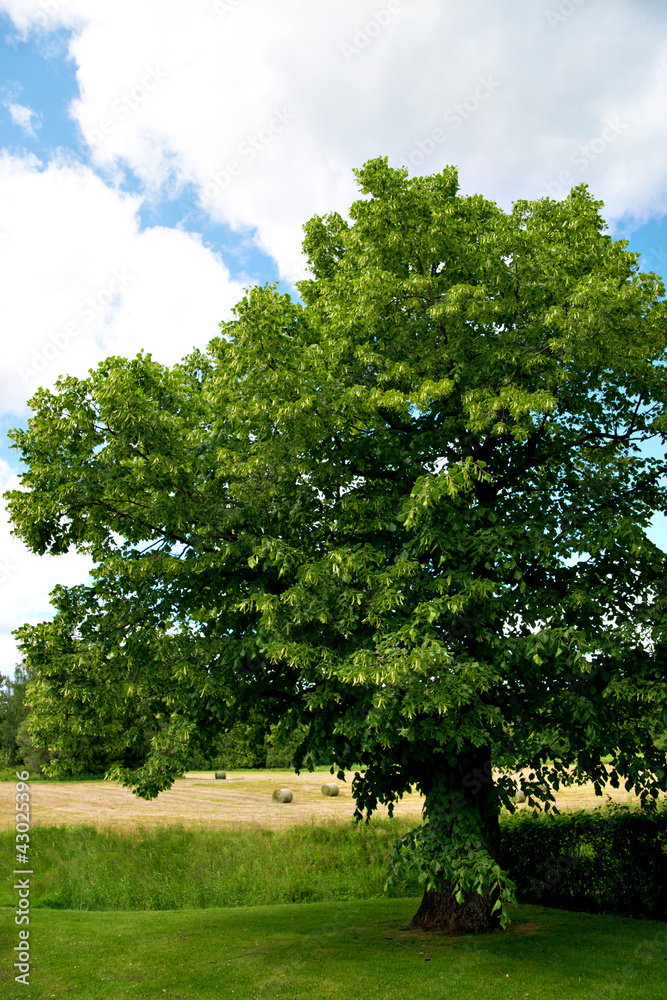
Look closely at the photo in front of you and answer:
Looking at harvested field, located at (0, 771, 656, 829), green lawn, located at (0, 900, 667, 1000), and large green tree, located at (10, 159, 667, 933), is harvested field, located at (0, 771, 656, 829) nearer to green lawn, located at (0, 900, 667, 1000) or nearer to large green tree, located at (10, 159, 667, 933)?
green lawn, located at (0, 900, 667, 1000)

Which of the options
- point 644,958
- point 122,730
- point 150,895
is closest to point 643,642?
point 644,958

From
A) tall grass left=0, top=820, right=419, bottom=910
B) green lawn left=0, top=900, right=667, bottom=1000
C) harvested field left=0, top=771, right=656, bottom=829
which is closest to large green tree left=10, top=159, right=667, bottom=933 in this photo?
green lawn left=0, top=900, right=667, bottom=1000

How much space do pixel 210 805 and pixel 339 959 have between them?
32.7 m

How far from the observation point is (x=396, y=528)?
1248cm

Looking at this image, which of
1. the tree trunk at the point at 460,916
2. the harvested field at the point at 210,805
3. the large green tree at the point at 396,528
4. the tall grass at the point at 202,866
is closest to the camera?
the large green tree at the point at 396,528

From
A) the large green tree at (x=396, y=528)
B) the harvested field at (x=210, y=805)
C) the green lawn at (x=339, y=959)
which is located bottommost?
the harvested field at (x=210, y=805)

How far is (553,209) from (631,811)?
14174 mm

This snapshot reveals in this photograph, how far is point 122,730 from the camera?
1254 cm

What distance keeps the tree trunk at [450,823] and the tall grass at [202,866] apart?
697 centimetres

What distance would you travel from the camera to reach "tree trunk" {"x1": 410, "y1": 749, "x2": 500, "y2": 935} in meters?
12.4

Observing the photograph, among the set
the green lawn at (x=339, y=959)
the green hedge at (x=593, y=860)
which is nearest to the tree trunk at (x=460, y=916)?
the green lawn at (x=339, y=959)

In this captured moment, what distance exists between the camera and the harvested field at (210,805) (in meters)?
32.2

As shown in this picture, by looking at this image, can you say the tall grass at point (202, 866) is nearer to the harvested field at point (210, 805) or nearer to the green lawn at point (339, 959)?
the harvested field at point (210, 805)

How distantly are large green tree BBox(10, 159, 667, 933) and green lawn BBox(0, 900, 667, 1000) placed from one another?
141cm
